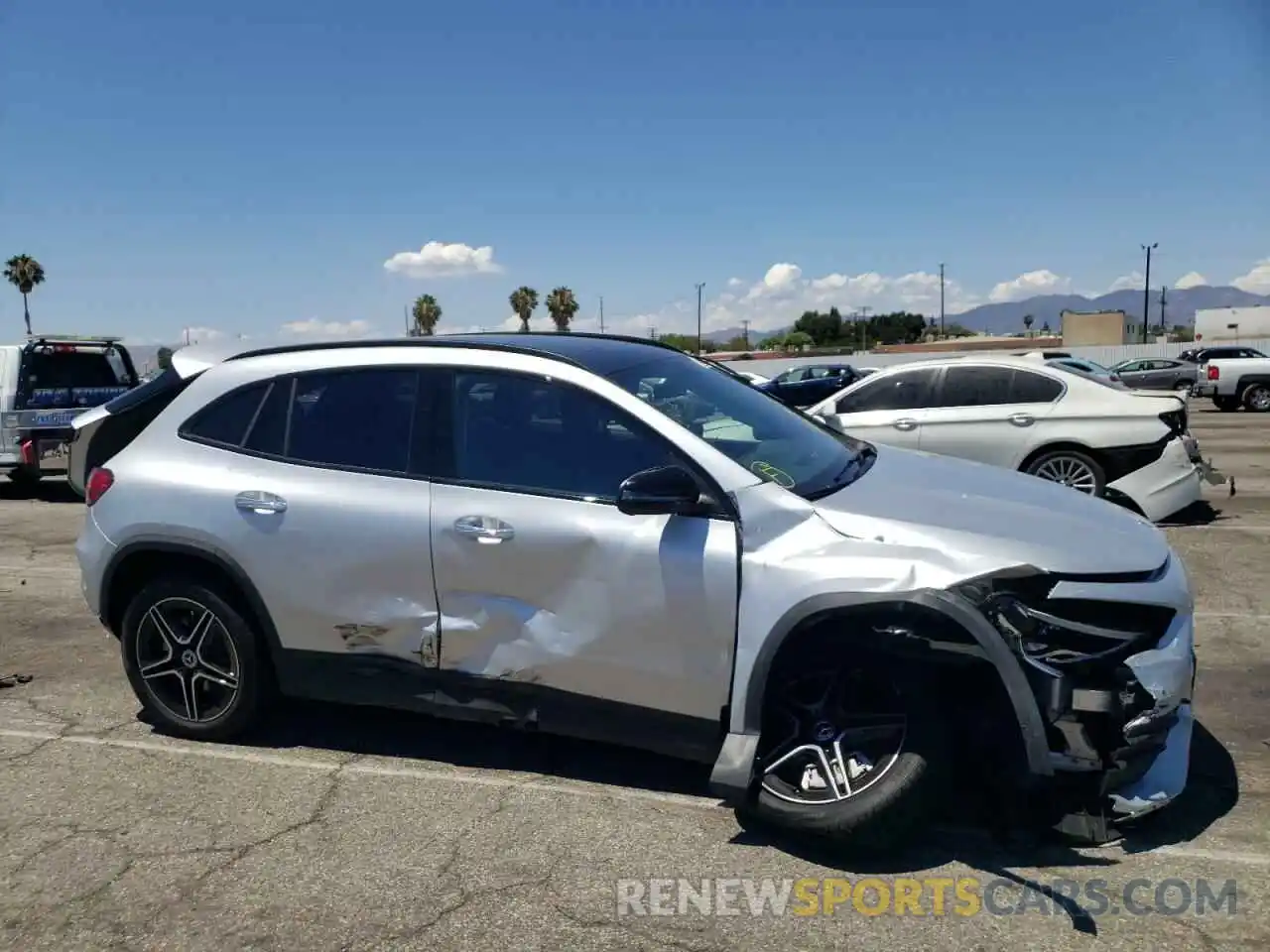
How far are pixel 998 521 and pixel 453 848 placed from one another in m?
2.26

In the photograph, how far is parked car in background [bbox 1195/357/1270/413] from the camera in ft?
82.9

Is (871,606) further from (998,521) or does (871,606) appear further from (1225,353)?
(1225,353)

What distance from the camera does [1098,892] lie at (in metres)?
3.14

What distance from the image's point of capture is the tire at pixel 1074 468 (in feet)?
28.4

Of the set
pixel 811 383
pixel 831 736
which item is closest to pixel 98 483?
pixel 831 736

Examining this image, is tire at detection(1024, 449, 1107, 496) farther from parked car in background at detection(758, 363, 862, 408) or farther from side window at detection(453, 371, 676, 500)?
parked car in background at detection(758, 363, 862, 408)

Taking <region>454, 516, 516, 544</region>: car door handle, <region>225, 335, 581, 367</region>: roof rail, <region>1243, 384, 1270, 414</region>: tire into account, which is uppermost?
<region>225, 335, 581, 367</region>: roof rail

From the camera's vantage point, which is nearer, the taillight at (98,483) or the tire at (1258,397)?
the taillight at (98,483)

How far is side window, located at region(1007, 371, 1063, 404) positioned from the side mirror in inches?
264

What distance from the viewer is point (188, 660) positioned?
4.49 metres

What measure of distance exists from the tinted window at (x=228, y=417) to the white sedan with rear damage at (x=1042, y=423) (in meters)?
4.95

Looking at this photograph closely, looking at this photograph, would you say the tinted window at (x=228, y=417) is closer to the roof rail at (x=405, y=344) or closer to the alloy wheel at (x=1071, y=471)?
the roof rail at (x=405, y=344)

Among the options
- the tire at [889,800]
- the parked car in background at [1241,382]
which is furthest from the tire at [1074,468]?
the parked car in background at [1241,382]

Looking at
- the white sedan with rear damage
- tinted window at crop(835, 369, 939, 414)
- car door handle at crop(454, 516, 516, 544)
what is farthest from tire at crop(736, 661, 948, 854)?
tinted window at crop(835, 369, 939, 414)
